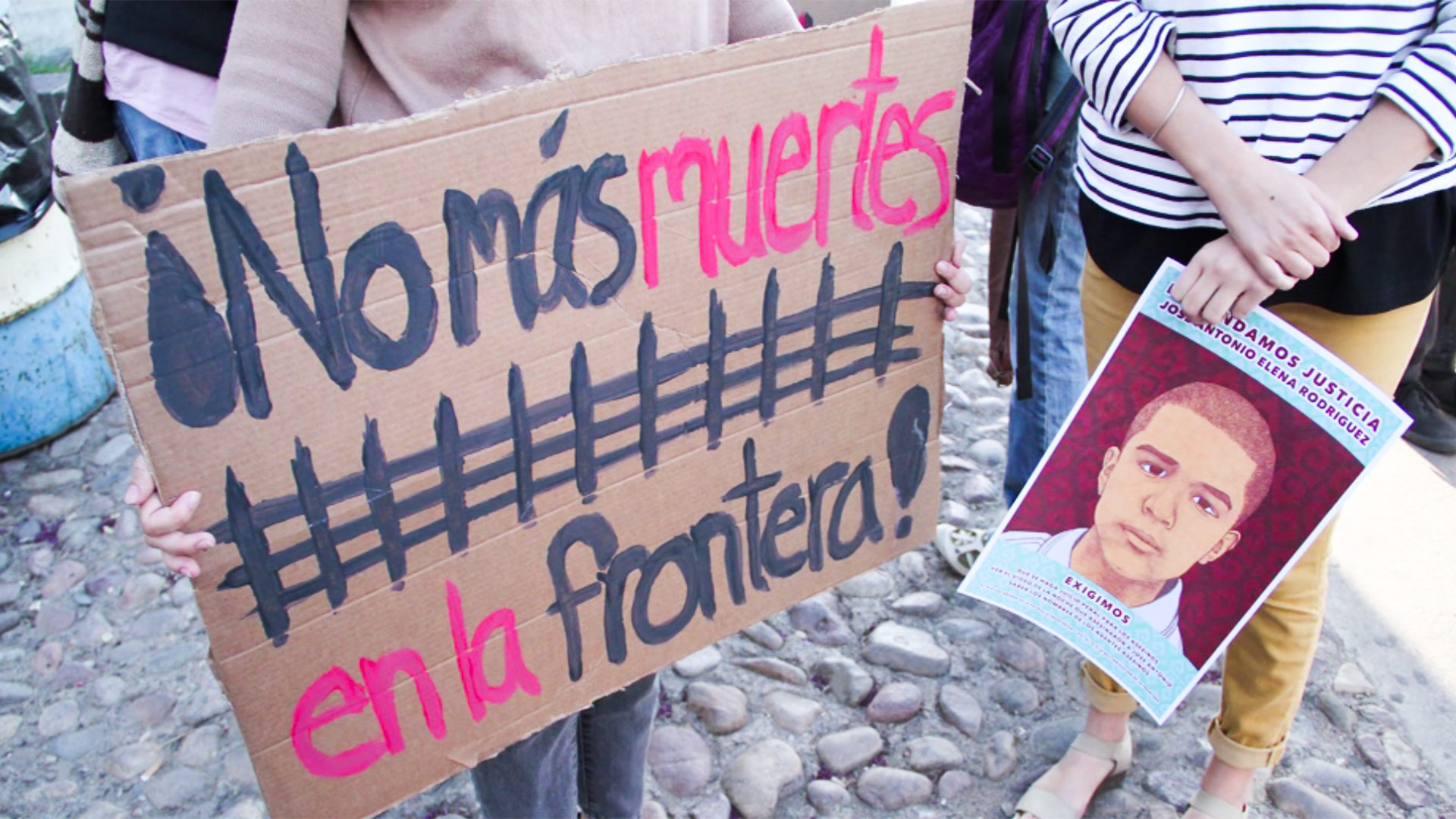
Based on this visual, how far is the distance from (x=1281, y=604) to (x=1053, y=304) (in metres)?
0.69

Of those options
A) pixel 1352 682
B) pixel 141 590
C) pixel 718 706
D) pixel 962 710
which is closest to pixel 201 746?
pixel 141 590

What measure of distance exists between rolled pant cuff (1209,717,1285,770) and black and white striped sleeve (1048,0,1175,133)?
0.98 m

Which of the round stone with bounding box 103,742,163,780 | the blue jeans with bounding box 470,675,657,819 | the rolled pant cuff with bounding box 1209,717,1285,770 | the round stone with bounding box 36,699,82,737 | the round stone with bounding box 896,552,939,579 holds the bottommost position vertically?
the round stone with bounding box 896,552,939,579

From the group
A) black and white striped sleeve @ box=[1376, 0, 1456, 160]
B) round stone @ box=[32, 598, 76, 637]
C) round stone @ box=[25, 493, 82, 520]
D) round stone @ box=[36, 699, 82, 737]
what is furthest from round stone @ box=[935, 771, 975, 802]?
round stone @ box=[25, 493, 82, 520]

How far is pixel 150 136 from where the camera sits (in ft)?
5.19

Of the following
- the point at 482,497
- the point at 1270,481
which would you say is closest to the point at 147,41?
the point at 482,497

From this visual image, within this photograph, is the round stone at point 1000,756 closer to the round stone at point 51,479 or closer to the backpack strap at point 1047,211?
the backpack strap at point 1047,211

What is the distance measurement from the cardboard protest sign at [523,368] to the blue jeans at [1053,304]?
62cm

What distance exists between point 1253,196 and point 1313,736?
51.5 inches

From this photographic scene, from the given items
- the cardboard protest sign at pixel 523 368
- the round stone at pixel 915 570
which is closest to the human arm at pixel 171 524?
the cardboard protest sign at pixel 523 368

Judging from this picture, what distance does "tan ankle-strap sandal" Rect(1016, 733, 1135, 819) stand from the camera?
1.88 metres

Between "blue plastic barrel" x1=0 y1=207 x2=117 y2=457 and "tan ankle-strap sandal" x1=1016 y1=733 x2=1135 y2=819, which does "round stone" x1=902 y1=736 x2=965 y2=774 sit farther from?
"blue plastic barrel" x1=0 y1=207 x2=117 y2=457

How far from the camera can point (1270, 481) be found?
1.37 m

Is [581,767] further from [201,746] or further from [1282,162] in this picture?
[1282,162]
